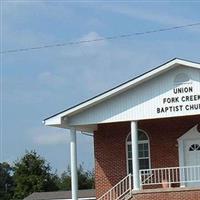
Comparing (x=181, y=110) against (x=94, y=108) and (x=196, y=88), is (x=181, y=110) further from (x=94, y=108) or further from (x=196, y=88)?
(x=94, y=108)

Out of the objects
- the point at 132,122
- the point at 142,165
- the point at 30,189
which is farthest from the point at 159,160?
the point at 30,189

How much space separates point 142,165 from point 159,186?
4.75 feet

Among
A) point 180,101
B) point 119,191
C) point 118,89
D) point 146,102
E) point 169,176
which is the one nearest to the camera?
point 180,101

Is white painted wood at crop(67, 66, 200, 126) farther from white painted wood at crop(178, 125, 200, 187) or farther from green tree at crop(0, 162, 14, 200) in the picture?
green tree at crop(0, 162, 14, 200)

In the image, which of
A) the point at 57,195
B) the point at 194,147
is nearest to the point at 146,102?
the point at 194,147

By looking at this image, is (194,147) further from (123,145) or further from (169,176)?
(123,145)

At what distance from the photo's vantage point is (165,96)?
2531 centimetres

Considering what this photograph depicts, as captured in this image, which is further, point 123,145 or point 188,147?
point 123,145

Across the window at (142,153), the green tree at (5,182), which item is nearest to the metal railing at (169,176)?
the window at (142,153)

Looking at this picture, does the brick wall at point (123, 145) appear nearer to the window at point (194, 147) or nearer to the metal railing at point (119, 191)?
the metal railing at point (119, 191)

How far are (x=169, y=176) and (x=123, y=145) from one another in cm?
327

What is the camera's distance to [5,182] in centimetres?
10531

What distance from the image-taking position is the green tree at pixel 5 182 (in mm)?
87688

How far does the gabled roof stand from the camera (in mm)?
25172
